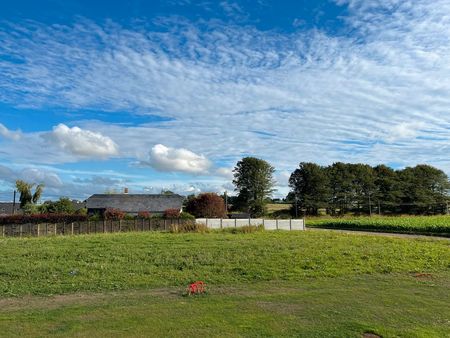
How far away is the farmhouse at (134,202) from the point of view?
5728cm

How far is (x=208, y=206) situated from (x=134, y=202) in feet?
41.9

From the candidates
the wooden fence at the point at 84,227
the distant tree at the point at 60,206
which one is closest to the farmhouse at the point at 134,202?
the distant tree at the point at 60,206

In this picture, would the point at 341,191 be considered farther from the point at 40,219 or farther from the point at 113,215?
the point at 40,219

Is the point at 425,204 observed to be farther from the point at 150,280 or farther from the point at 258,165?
the point at 150,280

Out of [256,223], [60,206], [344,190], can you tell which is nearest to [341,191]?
[344,190]

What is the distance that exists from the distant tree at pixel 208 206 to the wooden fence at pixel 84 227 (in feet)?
35.1

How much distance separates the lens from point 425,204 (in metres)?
80.2

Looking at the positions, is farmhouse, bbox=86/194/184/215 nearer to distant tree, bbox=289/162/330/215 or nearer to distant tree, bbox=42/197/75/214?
distant tree, bbox=42/197/75/214

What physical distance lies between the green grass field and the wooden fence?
2042 cm

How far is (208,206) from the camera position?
51.1m

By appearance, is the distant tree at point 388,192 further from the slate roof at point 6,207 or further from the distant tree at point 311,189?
the slate roof at point 6,207

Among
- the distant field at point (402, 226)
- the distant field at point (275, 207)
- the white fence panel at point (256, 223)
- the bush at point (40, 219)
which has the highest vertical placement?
the distant field at point (275, 207)

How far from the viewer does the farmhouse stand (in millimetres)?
57281

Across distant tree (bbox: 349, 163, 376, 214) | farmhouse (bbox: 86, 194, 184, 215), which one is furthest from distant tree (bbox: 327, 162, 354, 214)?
farmhouse (bbox: 86, 194, 184, 215)
